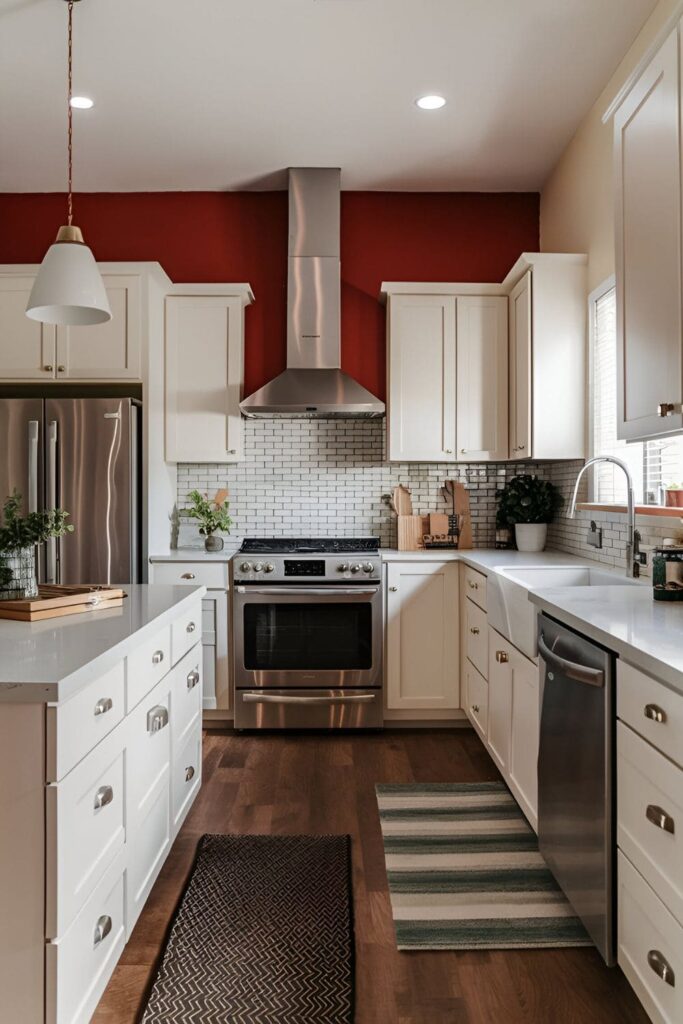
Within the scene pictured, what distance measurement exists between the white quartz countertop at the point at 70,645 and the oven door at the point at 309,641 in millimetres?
1487

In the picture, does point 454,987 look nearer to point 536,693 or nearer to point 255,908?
point 255,908

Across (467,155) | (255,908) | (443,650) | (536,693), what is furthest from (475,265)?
(255,908)

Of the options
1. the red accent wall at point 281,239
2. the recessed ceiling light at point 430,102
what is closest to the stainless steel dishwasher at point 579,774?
the recessed ceiling light at point 430,102

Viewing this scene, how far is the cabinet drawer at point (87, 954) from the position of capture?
4.89 feet

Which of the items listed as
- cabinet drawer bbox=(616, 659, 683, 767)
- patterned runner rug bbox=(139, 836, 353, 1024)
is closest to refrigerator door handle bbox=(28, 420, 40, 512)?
patterned runner rug bbox=(139, 836, 353, 1024)

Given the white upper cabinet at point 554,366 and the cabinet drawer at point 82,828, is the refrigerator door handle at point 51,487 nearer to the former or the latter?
the cabinet drawer at point 82,828

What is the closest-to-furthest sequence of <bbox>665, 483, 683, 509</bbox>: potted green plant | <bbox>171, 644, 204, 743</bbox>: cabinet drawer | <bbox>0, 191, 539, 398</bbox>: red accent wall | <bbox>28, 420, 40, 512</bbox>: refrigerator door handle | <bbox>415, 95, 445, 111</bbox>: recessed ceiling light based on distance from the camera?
1. <bbox>171, 644, 204, 743</bbox>: cabinet drawer
2. <bbox>665, 483, 683, 509</bbox>: potted green plant
3. <bbox>415, 95, 445, 111</bbox>: recessed ceiling light
4. <bbox>28, 420, 40, 512</bbox>: refrigerator door handle
5. <bbox>0, 191, 539, 398</bbox>: red accent wall

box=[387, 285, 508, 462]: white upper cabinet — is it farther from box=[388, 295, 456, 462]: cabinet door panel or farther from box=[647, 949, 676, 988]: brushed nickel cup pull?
box=[647, 949, 676, 988]: brushed nickel cup pull

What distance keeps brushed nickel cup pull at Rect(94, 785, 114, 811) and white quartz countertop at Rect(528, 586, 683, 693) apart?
1266 millimetres

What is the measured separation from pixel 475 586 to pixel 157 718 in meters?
1.92

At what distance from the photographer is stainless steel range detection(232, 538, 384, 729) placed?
4.00 metres

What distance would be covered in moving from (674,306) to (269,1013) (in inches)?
83.7

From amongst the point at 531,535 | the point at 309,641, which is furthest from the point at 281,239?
the point at 309,641

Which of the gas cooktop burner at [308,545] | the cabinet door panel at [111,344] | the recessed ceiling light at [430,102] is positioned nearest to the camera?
the recessed ceiling light at [430,102]
